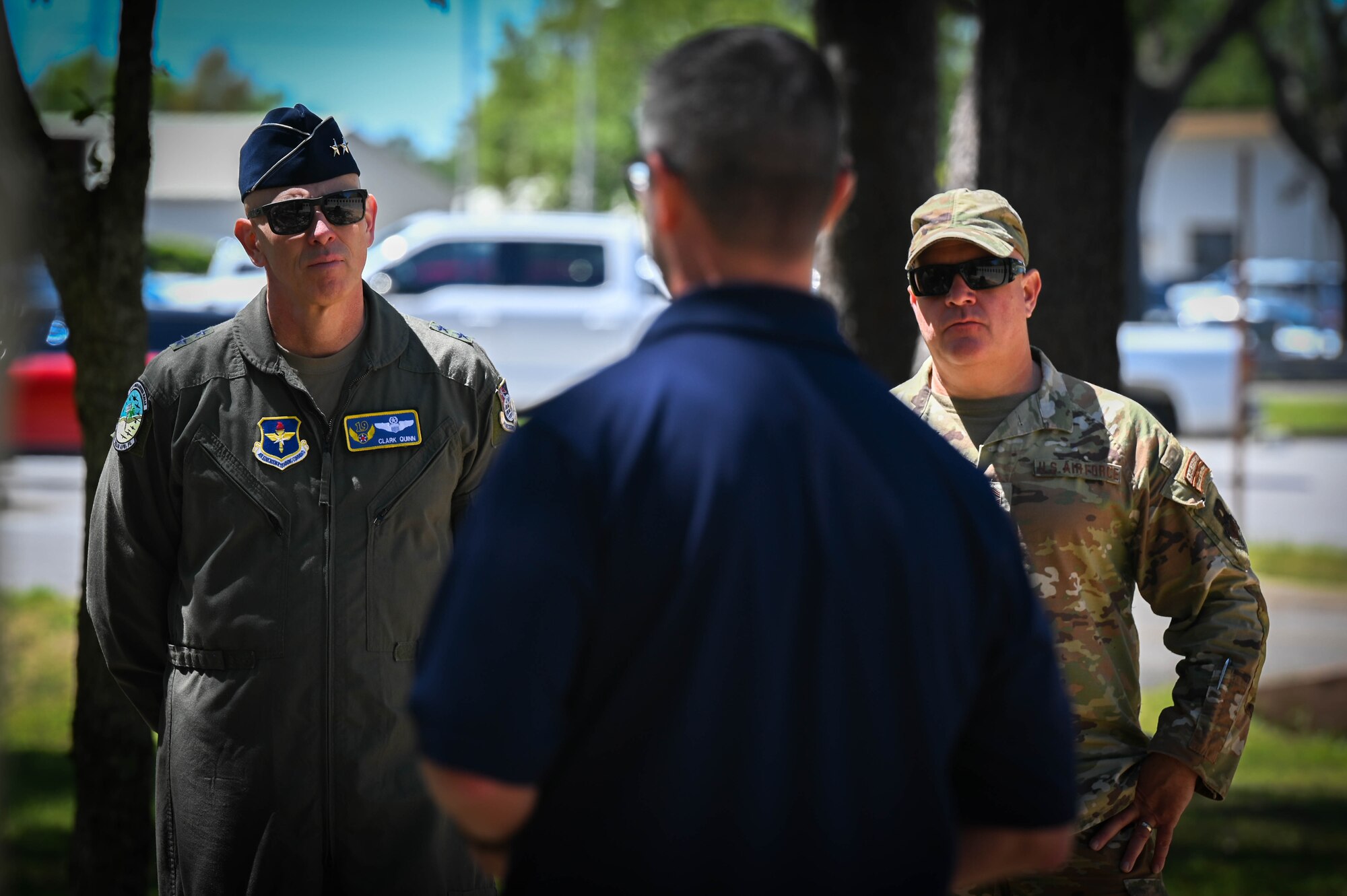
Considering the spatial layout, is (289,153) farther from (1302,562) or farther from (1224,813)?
(1302,562)

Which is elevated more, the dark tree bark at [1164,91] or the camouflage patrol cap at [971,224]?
the dark tree bark at [1164,91]

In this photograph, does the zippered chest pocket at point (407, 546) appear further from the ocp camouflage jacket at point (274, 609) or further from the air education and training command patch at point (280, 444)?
the air education and training command patch at point (280, 444)

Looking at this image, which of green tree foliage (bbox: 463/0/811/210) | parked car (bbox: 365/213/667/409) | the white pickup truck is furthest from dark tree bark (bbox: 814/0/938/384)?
green tree foliage (bbox: 463/0/811/210)

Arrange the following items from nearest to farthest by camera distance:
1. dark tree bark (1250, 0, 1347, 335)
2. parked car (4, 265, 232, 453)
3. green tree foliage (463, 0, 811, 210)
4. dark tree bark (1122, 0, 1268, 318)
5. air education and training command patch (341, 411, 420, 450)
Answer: air education and training command patch (341, 411, 420, 450)
parked car (4, 265, 232, 453)
dark tree bark (1122, 0, 1268, 318)
dark tree bark (1250, 0, 1347, 335)
green tree foliage (463, 0, 811, 210)

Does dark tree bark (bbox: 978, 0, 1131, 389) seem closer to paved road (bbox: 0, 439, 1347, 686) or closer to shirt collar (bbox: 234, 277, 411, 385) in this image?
shirt collar (bbox: 234, 277, 411, 385)

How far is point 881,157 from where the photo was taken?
6879 millimetres

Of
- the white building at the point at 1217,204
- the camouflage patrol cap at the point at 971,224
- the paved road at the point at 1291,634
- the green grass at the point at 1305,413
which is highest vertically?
the white building at the point at 1217,204

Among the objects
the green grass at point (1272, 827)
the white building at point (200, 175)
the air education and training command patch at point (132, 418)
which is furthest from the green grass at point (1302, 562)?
the white building at point (200, 175)

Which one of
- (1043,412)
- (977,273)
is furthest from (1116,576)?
(977,273)

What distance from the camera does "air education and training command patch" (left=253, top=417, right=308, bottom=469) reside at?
2.77 metres

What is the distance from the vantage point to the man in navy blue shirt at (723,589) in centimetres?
147

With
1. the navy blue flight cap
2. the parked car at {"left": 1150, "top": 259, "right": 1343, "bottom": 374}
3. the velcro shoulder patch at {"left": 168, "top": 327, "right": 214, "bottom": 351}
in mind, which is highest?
the navy blue flight cap

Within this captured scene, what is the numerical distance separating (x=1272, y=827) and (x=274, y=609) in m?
4.48

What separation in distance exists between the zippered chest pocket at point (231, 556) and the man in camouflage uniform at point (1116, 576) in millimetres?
1445
